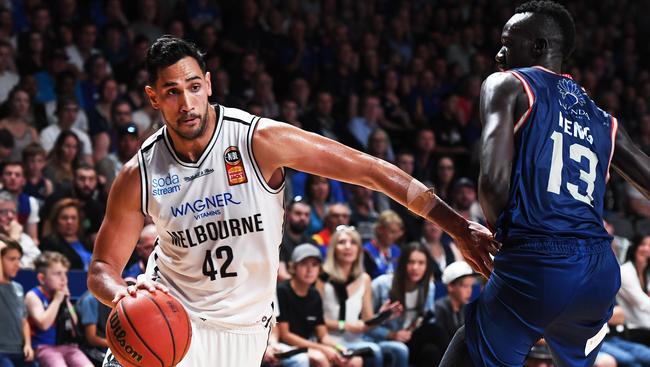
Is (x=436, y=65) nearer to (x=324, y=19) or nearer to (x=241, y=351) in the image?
(x=324, y=19)

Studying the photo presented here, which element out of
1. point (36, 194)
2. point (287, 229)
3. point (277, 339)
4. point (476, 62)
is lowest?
point (277, 339)

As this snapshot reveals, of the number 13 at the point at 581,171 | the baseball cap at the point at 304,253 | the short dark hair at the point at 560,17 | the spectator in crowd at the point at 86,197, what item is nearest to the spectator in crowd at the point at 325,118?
the spectator in crowd at the point at 86,197

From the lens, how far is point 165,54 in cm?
396

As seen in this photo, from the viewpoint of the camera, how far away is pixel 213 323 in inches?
159

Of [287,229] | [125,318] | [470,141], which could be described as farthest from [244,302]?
[470,141]

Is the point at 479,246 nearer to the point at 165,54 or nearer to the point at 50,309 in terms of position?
the point at 165,54

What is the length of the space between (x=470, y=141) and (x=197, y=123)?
888cm

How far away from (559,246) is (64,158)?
20.6 feet

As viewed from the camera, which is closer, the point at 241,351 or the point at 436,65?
the point at 241,351

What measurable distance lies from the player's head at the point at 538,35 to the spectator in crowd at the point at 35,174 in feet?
18.8

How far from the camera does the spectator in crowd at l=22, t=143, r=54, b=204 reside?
8523 mm

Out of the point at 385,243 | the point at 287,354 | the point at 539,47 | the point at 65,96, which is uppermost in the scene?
the point at 65,96

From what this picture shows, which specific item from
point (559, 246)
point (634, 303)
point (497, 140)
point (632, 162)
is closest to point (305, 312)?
point (634, 303)

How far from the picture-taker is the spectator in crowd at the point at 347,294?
812 cm
